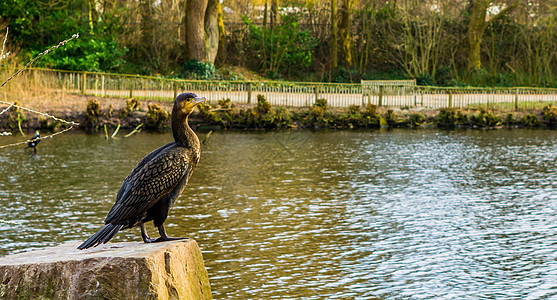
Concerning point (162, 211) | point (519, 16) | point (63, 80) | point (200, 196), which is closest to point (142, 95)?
point (63, 80)

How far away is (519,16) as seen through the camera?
43750 millimetres

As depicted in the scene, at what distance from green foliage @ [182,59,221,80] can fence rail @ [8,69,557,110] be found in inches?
139

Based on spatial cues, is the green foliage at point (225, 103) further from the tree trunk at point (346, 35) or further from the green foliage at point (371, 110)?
the tree trunk at point (346, 35)

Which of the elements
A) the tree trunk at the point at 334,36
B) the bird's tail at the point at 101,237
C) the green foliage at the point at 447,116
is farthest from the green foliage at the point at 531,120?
the bird's tail at the point at 101,237

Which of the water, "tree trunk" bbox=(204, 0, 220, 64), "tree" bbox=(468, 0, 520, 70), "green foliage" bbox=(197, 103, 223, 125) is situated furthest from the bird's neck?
"tree" bbox=(468, 0, 520, 70)

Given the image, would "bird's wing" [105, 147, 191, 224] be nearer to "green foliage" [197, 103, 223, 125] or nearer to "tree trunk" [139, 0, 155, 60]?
"green foliage" [197, 103, 223, 125]

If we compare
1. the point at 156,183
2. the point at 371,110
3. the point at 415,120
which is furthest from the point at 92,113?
the point at 156,183

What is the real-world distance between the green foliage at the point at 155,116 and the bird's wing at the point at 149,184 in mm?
25372

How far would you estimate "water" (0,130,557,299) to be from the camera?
32.9ft

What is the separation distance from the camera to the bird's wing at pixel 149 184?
23.0ft

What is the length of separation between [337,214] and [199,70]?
26038 millimetres

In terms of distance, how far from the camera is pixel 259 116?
33531 mm

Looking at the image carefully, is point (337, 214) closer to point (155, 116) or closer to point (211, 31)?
point (155, 116)

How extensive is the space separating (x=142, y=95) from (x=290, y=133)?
785cm
